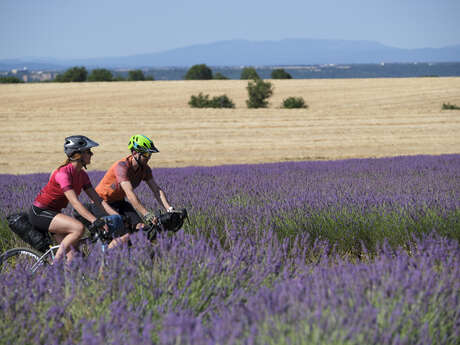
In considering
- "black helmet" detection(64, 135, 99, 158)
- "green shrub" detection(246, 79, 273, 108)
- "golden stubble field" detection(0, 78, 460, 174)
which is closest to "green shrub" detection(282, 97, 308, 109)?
"green shrub" detection(246, 79, 273, 108)

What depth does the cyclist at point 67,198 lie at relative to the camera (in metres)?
4.33

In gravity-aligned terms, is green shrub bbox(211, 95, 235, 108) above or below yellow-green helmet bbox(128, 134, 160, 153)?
below

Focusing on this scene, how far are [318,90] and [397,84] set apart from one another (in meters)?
7.47

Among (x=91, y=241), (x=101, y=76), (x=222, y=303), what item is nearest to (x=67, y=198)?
(x=91, y=241)

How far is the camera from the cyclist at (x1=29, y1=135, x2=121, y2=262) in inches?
170

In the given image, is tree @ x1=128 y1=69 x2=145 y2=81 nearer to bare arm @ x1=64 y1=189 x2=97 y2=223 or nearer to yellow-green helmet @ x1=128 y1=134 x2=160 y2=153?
yellow-green helmet @ x1=128 y1=134 x2=160 y2=153

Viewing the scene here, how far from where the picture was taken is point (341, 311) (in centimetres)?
272

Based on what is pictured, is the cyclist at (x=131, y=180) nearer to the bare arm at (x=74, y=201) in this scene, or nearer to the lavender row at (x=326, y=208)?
the bare arm at (x=74, y=201)

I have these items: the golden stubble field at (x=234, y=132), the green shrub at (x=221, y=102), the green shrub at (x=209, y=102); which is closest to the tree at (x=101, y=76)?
the golden stubble field at (x=234, y=132)

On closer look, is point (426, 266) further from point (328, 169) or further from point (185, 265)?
point (328, 169)

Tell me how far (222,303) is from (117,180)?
7.09 ft

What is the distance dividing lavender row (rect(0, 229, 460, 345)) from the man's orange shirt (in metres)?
1.23

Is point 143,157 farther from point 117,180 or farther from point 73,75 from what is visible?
point 73,75

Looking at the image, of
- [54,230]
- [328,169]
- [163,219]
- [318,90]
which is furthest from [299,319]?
[318,90]
